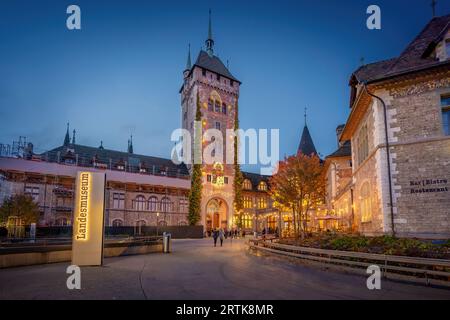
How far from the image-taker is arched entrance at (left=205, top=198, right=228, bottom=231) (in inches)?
1982

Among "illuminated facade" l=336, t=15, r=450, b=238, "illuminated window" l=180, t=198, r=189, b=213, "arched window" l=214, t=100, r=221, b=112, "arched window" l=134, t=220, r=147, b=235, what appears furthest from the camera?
"arched window" l=214, t=100, r=221, b=112

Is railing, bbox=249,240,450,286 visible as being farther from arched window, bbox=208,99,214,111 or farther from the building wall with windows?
arched window, bbox=208,99,214,111

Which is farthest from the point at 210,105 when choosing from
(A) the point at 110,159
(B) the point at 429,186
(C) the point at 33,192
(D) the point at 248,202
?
(B) the point at 429,186

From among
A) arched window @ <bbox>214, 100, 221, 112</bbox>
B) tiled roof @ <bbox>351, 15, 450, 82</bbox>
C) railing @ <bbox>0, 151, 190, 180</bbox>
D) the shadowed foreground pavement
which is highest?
arched window @ <bbox>214, 100, 221, 112</bbox>

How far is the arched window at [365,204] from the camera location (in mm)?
17570

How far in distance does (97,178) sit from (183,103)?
4630 cm

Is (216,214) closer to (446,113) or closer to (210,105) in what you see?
(210,105)

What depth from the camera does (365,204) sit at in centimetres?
1859

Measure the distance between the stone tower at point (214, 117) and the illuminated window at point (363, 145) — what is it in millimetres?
30113

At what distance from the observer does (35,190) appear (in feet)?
120

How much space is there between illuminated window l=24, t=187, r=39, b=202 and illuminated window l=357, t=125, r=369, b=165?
1409 inches

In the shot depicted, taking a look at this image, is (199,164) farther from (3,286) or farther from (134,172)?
(3,286)

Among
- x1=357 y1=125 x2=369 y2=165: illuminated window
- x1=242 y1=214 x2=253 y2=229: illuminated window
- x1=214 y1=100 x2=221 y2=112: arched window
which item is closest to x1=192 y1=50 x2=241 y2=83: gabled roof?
x1=214 y1=100 x2=221 y2=112: arched window
